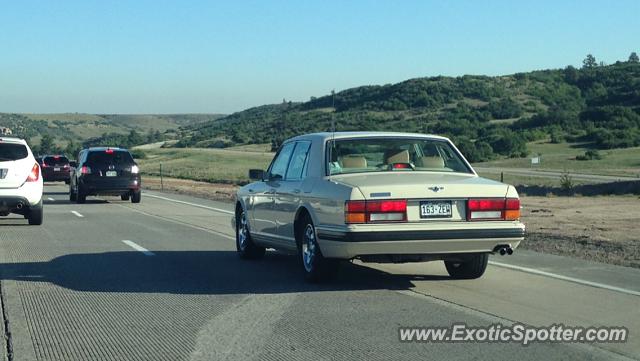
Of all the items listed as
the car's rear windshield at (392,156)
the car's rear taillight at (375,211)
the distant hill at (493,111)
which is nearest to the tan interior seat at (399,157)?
the car's rear windshield at (392,156)

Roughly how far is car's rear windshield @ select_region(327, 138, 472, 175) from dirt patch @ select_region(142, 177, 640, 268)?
3.25 m

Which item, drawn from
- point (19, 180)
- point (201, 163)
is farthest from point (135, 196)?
point (201, 163)

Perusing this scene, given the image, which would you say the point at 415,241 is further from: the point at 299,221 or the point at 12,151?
the point at 12,151

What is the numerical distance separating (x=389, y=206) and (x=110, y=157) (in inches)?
795

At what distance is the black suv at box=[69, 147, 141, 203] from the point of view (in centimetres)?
2745

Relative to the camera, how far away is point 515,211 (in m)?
9.69

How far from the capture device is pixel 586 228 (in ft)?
58.5

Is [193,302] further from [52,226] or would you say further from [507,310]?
[52,226]

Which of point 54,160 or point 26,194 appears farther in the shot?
point 54,160

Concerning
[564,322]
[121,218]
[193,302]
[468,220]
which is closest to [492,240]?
[468,220]

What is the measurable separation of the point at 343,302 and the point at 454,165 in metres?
2.48

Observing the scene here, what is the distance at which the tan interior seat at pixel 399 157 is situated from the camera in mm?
10578

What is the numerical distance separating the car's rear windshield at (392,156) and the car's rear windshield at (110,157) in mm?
18311

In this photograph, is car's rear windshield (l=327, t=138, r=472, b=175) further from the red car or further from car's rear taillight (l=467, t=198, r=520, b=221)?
the red car
